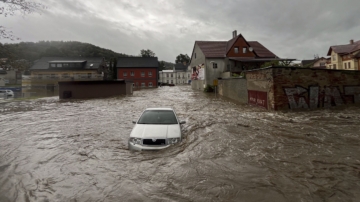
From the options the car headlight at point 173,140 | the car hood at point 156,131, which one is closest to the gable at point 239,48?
the car hood at point 156,131

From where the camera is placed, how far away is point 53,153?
7141 mm

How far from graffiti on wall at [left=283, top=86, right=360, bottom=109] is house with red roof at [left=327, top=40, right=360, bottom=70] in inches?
956

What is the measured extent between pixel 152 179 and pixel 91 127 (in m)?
7.32

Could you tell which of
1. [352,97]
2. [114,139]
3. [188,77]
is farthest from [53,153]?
[188,77]

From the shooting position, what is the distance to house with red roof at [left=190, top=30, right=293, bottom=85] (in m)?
38.3

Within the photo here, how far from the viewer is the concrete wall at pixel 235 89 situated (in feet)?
68.7

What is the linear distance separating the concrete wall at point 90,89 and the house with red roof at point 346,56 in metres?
37.1

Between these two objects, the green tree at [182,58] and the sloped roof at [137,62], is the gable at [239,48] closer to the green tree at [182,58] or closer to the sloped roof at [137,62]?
the sloped roof at [137,62]

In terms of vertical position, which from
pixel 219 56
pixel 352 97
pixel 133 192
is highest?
pixel 219 56

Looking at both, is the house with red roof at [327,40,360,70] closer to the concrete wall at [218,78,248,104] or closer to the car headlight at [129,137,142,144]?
the concrete wall at [218,78,248,104]

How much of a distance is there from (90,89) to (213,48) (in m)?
22.7

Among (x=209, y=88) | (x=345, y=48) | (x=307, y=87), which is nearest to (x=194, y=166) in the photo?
(x=307, y=87)

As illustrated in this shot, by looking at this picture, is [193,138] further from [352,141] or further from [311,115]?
[311,115]

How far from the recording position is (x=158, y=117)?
8164 mm
